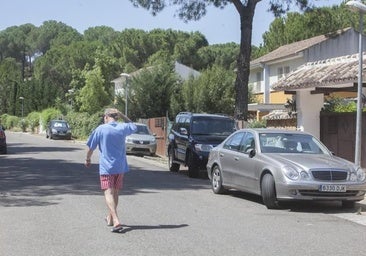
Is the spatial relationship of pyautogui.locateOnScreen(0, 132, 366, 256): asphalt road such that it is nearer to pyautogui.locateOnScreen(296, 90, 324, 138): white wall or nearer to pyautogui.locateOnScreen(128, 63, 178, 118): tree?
pyautogui.locateOnScreen(296, 90, 324, 138): white wall

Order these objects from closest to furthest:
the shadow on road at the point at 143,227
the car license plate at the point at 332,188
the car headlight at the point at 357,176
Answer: the shadow on road at the point at 143,227
the car license plate at the point at 332,188
the car headlight at the point at 357,176

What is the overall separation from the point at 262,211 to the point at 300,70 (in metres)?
10.0

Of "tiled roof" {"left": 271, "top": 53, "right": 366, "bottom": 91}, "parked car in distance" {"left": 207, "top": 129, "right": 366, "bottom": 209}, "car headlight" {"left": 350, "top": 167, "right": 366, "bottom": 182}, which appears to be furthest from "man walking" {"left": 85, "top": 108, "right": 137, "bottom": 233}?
"tiled roof" {"left": 271, "top": 53, "right": 366, "bottom": 91}

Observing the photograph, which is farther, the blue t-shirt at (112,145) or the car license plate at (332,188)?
the car license plate at (332,188)

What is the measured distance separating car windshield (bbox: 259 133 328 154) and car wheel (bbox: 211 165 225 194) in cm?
164

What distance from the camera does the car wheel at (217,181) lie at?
1394 centimetres

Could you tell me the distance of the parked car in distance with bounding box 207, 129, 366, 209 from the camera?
36.4 ft

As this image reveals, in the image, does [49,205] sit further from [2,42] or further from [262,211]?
[2,42]

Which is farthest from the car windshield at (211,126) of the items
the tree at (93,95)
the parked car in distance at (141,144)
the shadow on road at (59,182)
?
the tree at (93,95)

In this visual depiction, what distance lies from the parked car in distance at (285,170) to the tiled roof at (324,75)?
435 centimetres

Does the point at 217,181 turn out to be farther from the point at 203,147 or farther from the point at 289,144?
the point at 203,147

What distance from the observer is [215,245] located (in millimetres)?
8062

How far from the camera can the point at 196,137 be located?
62.4ft

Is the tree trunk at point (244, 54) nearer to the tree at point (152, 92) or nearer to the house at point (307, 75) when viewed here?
the house at point (307, 75)
